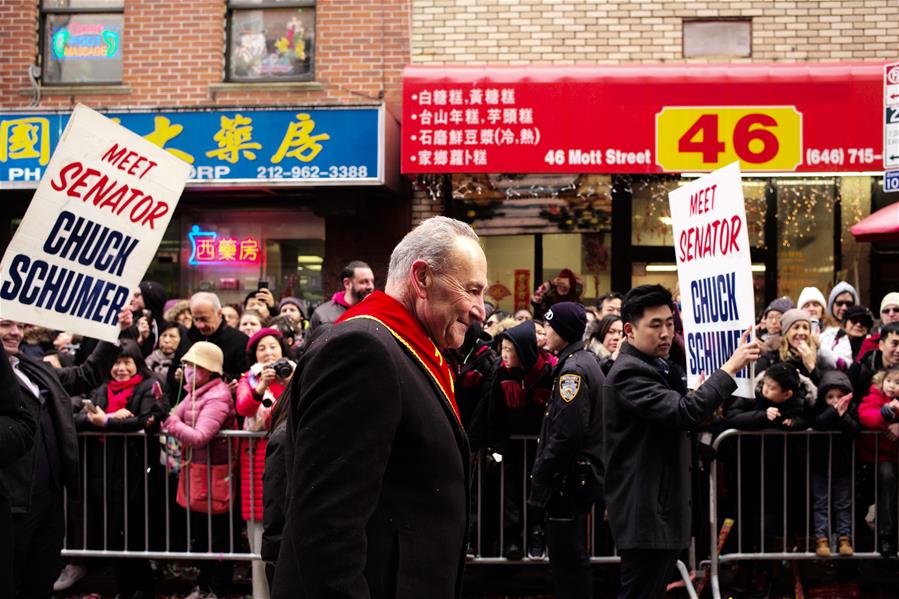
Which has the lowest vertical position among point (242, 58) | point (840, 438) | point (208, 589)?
point (208, 589)

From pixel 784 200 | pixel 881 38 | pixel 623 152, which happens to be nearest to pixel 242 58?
pixel 623 152

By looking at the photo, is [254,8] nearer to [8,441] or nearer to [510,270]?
[510,270]

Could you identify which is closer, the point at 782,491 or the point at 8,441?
the point at 8,441

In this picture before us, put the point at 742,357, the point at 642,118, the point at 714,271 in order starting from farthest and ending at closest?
the point at 642,118, the point at 714,271, the point at 742,357

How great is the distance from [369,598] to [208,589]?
526cm

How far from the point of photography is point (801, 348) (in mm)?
7340

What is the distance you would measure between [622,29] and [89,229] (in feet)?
24.6

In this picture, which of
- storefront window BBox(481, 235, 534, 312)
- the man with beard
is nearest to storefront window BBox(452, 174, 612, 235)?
storefront window BBox(481, 235, 534, 312)

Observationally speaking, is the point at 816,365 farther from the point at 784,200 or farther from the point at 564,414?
the point at 784,200

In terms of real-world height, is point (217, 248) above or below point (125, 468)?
above

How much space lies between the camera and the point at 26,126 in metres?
11.2

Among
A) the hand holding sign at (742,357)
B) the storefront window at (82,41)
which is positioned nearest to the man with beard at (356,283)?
the hand holding sign at (742,357)

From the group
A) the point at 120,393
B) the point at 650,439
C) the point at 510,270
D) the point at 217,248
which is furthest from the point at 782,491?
the point at 217,248

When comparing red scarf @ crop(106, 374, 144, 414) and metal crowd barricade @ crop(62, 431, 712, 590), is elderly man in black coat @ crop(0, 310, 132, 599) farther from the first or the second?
red scarf @ crop(106, 374, 144, 414)
